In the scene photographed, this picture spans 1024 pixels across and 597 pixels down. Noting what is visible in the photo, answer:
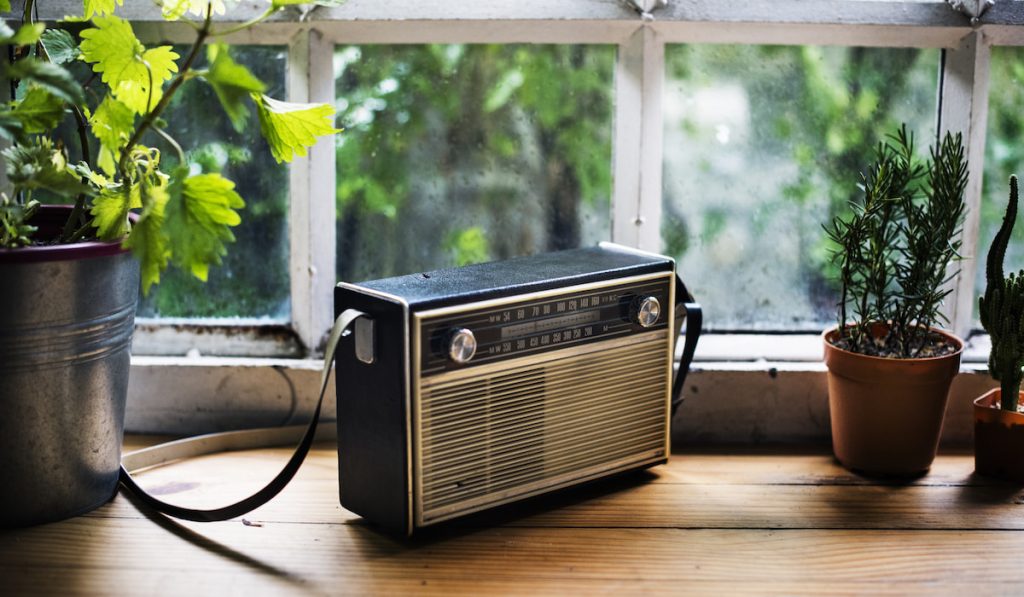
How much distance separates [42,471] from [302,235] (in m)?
0.51

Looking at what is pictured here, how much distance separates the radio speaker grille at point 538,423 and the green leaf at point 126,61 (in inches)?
19.6

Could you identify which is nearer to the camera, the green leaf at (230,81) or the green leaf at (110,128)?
the green leaf at (230,81)

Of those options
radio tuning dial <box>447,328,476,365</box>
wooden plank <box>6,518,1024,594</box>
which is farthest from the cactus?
radio tuning dial <box>447,328,476,365</box>

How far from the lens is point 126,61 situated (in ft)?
4.43

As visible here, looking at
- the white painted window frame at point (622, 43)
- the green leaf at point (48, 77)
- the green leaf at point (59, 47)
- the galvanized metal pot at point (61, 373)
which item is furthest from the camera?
the white painted window frame at point (622, 43)

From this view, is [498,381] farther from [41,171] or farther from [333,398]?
[41,171]

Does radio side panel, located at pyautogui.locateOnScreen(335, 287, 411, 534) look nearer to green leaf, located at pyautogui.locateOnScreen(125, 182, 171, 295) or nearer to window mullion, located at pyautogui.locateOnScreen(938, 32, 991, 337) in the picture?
green leaf, located at pyautogui.locateOnScreen(125, 182, 171, 295)

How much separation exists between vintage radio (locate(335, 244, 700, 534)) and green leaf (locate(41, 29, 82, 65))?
44 cm

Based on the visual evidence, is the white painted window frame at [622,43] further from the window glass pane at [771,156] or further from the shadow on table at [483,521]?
the shadow on table at [483,521]

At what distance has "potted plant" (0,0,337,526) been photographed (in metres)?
1.25

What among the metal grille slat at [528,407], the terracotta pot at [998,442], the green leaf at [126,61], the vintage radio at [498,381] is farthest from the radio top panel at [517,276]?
the terracotta pot at [998,442]

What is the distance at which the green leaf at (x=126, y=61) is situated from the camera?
4.33 feet

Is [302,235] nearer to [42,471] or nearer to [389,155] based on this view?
[389,155]

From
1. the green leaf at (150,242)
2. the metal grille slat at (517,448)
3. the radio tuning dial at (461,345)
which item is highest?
the green leaf at (150,242)
